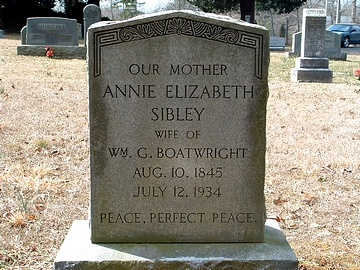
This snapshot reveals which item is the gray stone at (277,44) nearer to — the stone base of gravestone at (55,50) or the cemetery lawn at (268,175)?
the stone base of gravestone at (55,50)

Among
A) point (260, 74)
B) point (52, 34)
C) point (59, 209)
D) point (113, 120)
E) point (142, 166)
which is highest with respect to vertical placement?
point (52, 34)

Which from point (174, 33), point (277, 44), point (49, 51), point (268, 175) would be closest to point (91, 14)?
point (49, 51)

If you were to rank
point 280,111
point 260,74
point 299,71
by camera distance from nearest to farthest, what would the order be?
point 260,74, point 280,111, point 299,71

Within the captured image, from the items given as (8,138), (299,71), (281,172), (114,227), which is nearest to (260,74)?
(114,227)

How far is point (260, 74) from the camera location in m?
3.15

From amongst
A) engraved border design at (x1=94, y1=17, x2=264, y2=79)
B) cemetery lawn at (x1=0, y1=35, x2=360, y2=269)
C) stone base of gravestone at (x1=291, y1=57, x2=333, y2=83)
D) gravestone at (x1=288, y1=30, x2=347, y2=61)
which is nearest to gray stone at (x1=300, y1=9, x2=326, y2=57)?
stone base of gravestone at (x1=291, y1=57, x2=333, y2=83)

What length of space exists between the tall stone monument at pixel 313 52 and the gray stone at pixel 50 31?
8.38 metres

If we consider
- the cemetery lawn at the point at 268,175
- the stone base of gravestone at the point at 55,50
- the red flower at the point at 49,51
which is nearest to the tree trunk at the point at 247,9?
the stone base of gravestone at the point at 55,50

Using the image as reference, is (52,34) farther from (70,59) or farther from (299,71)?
(299,71)

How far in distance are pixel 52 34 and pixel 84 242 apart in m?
16.6

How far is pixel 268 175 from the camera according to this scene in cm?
548

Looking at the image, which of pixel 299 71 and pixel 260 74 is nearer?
pixel 260 74

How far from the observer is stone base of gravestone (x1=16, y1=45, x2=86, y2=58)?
1838 centimetres

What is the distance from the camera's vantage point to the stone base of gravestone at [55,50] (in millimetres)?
18375
